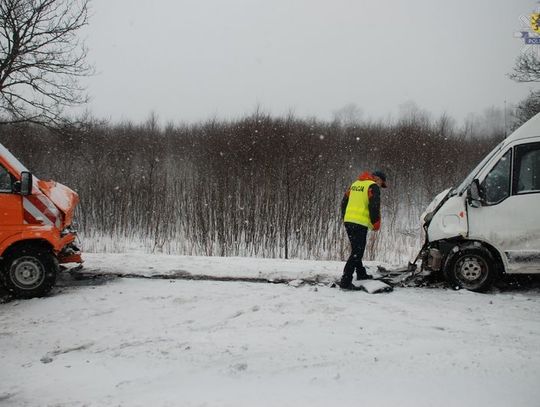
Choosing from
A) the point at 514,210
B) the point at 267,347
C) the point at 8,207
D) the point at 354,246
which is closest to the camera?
the point at 267,347

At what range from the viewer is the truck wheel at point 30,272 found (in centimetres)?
639

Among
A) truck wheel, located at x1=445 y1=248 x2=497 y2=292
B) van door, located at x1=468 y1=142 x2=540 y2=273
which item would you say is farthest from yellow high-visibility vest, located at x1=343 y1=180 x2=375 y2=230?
van door, located at x1=468 y1=142 x2=540 y2=273

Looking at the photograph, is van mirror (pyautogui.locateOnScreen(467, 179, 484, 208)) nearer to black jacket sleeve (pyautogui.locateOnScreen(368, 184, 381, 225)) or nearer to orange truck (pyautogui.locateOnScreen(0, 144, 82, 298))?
black jacket sleeve (pyautogui.locateOnScreen(368, 184, 381, 225))

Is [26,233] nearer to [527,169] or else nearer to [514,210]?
[514,210]

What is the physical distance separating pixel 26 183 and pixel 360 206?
4985 mm

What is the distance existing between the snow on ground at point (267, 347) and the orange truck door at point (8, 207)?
42.4 inches

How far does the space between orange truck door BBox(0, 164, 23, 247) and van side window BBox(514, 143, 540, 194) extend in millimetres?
7441

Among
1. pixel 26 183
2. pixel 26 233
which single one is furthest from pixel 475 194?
pixel 26 233

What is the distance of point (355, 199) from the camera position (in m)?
6.78

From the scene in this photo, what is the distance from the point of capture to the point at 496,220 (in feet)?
21.3

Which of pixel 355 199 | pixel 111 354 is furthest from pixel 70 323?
pixel 355 199

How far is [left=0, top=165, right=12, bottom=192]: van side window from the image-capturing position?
20.5 feet

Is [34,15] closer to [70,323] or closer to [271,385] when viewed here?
[70,323]

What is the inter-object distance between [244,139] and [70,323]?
11494mm
